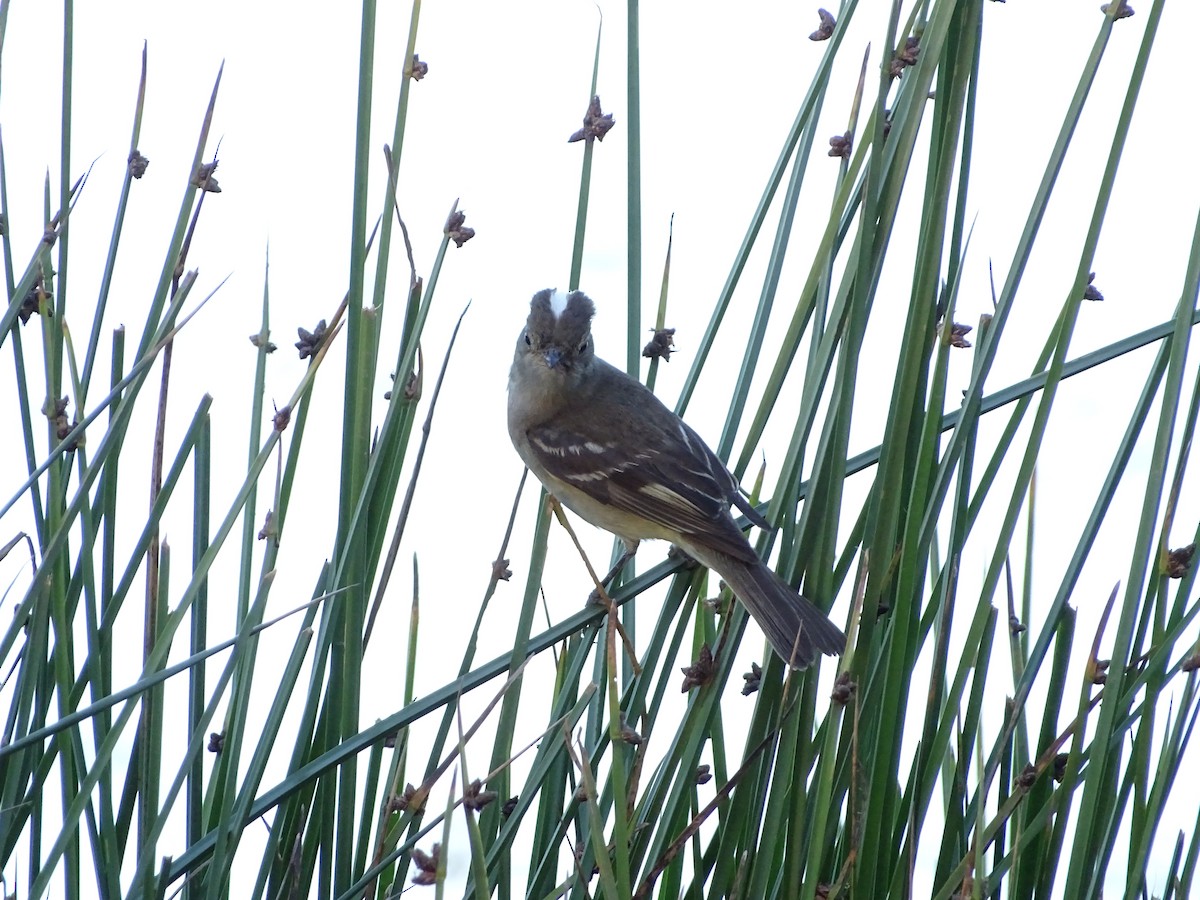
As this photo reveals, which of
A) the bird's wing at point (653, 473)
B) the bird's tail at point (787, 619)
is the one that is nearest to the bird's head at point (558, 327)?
the bird's wing at point (653, 473)

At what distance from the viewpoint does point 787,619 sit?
200cm

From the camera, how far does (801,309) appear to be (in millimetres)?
1960

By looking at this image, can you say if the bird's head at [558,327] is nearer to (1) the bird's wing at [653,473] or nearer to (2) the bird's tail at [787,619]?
(1) the bird's wing at [653,473]

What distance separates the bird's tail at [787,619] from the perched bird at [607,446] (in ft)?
0.63

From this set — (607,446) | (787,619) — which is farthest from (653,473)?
(787,619)

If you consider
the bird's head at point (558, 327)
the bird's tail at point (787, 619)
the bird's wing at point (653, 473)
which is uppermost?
the bird's head at point (558, 327)

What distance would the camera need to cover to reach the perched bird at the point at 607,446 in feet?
8.55

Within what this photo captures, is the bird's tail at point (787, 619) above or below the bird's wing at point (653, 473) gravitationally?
below

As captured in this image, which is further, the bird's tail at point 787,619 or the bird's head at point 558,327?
the bird's head at point 558,327

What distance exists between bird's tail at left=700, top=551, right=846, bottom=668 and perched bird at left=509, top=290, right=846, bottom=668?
0.63 ft

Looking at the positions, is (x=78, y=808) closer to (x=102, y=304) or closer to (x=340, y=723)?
(x=340, y=723)

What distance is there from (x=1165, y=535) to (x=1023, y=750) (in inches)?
16.1

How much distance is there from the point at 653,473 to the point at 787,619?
2.95ft

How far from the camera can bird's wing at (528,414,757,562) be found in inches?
102
